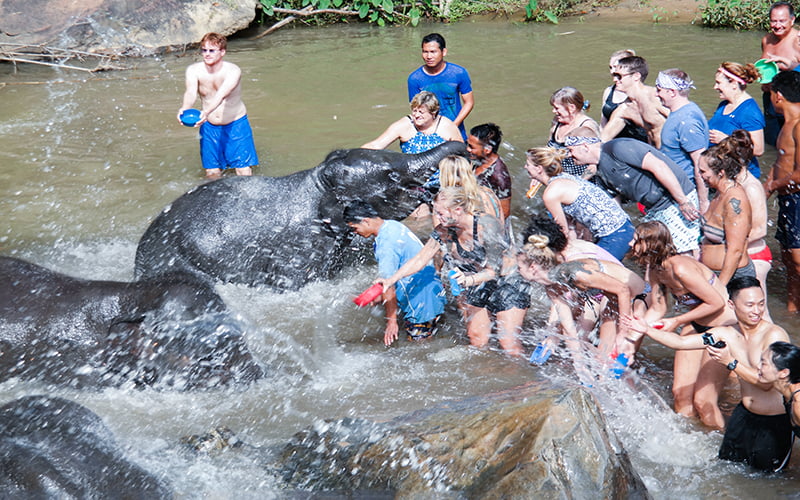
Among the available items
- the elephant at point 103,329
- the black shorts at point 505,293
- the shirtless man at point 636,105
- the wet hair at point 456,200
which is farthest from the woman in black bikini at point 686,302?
the elephant at point 103,329

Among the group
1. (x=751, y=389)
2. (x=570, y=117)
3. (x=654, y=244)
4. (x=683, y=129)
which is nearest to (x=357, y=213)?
(x=570, y=117)

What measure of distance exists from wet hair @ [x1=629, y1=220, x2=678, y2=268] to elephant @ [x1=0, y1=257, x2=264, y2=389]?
2.40 metres

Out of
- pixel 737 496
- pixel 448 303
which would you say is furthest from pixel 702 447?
pixel 448 303

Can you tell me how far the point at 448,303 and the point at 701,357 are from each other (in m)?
2.00

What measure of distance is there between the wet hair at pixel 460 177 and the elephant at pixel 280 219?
3.09ft

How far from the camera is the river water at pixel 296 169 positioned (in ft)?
14.0

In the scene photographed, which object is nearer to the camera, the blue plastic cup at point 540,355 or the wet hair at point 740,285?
the wet hair at point 740,285

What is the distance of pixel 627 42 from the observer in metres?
14.2

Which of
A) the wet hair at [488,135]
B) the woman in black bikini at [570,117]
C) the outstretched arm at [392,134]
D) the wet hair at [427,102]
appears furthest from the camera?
the outstretched arm at [392,134]

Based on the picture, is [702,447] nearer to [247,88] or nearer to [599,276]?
[599,276]

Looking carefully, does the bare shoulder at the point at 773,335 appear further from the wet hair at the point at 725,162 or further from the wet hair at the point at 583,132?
the wet hair at the point at 583,132

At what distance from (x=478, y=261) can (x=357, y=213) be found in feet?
3.00

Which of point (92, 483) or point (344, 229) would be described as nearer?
point (92, 483)

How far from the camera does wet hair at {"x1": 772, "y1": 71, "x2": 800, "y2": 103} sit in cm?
509
